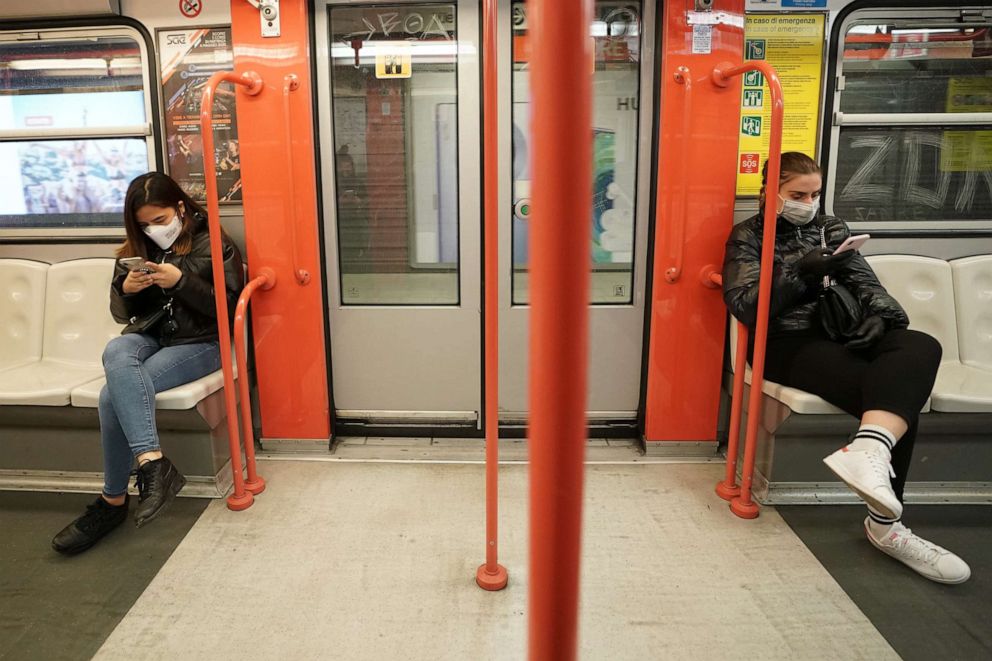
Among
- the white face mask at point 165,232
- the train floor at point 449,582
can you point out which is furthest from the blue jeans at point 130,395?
the white face mask at point 165,232

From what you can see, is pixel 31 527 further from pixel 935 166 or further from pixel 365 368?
pixel 935 166

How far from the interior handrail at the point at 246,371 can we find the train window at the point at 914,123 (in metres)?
3.01

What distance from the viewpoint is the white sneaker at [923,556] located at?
2270mm

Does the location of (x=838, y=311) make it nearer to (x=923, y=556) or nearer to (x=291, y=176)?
(x=923, y=556)

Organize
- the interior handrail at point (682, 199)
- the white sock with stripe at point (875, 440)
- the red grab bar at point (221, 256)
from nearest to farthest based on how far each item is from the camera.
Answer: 1. the white sock with stripe at point (875, 440)
2. the red grab bar at point (221, 256)
3. the interior handrail at point (682, 199)

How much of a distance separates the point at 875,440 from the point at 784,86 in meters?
1.87

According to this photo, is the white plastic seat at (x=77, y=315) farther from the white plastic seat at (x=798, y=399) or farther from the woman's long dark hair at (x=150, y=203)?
the white plastic seat at (x=798, y=399)

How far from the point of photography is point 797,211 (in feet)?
8.82

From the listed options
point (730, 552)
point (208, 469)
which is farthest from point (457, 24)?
point (730, 552)

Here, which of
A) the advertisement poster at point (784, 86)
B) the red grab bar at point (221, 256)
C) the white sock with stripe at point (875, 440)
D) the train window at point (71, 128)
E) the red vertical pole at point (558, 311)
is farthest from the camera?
the train window at point (71, 128)

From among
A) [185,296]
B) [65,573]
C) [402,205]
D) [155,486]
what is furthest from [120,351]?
[402,205]

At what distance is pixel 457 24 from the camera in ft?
10.2

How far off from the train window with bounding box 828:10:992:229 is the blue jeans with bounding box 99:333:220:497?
3.42 meters

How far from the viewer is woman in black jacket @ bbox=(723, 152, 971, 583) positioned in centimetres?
222
